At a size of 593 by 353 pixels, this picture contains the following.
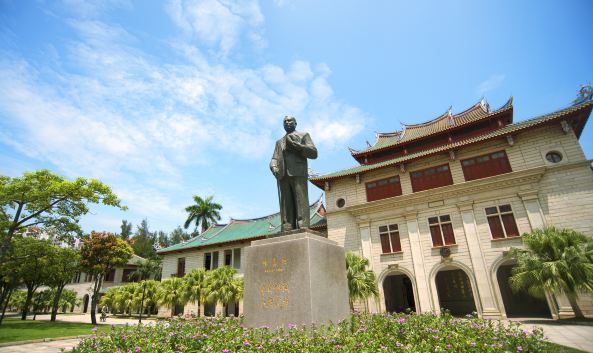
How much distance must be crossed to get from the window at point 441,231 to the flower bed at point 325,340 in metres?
13.9

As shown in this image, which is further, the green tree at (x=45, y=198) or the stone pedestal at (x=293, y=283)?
the green tree at (x=45, y=198)

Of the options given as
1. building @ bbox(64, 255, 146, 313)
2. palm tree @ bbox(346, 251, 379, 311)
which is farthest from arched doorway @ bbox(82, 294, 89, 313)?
palm tree @ bbox(346, 251, 379, 311)

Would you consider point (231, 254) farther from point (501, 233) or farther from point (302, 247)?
point (302, 247)

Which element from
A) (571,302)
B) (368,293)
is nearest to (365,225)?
(368,293)

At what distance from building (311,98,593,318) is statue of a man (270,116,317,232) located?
48.6 ft

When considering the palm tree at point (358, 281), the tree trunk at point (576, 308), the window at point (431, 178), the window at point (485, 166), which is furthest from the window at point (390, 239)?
the tree trunk at point (576, 308)

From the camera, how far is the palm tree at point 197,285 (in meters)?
20.1

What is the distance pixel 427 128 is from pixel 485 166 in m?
A: 7.88

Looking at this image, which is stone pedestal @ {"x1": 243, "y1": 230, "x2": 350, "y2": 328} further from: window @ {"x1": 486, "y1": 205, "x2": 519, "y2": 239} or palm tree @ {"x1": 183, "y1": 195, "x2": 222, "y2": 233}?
palm tree @ {"x1": 183, "y1": 195, "x2": 222, "y2": 233}

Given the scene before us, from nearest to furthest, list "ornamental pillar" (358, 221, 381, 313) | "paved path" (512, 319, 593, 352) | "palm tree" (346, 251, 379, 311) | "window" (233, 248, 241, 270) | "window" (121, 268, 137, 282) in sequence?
"paved path" (512, 319, 593, 352), "palm tree" (346, 251, 379, 311), "ornamental pillar" (358, 221, 381, 313), "window" (233, 248, 241, 270), "window" (121, 268, 137, 282)

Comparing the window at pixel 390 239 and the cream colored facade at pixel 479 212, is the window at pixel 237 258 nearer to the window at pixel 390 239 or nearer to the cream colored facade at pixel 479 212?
the cream colored facade at pixel 479 212

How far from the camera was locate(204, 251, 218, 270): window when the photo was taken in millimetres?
29133

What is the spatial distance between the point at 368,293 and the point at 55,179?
65.2 feet

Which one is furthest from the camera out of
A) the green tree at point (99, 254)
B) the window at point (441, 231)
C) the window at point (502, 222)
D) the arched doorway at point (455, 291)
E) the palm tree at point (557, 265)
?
the arched doorway at point (455, 291)
